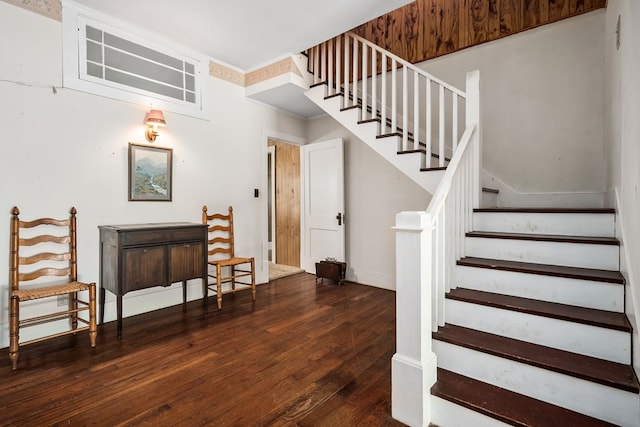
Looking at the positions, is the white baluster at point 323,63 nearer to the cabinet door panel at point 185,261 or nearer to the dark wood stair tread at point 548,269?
the cabinet door panel at point 185,261

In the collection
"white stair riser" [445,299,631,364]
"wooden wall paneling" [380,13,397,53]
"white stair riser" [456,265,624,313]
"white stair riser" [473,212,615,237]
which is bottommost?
"white stair riser" [445,299,631,364]

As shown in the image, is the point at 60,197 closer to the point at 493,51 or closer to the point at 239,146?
the point at 239,146

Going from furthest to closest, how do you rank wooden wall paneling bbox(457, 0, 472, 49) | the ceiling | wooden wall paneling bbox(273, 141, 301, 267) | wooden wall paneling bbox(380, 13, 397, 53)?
1. wooden wall paneling bbox(273, 141, 301, 267)
2. wooden wall paneling bbox(380, 13, 397, 53)
3. wooden wall paneling bbox(457, 0, 472, 49)
4. the ceiling

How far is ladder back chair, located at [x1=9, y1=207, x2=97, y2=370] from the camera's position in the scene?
239cm

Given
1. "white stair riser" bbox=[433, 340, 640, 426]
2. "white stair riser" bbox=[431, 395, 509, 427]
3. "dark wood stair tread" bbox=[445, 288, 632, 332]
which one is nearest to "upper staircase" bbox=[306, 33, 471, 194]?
"dark wood stair tread" bbox=[445, 288, 632, 332]

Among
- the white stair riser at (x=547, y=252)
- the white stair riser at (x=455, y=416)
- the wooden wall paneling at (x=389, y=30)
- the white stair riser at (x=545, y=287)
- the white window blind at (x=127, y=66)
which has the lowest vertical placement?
the white stair riser at (x=455, y=416)

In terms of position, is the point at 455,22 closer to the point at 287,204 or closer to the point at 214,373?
the point at 287,204

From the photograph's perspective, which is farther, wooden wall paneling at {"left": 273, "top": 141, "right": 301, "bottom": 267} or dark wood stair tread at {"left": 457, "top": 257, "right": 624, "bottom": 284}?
wooden wall paneling at {"left": 273, "top": 141, "right": 301, "bottom": 267}

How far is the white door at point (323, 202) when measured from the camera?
14.9ft

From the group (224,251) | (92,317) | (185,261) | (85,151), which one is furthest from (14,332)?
(224,251)

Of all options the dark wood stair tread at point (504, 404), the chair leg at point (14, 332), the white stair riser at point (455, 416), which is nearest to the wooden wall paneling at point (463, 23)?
the dark wood stair tread at point (504, 404)

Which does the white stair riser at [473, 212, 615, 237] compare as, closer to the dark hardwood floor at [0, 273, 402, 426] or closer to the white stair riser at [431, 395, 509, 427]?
the dark hardwood floor at [0, 273, 402, 426]

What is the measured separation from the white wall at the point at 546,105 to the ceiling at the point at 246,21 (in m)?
1.40

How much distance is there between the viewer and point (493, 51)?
342 centimetres
